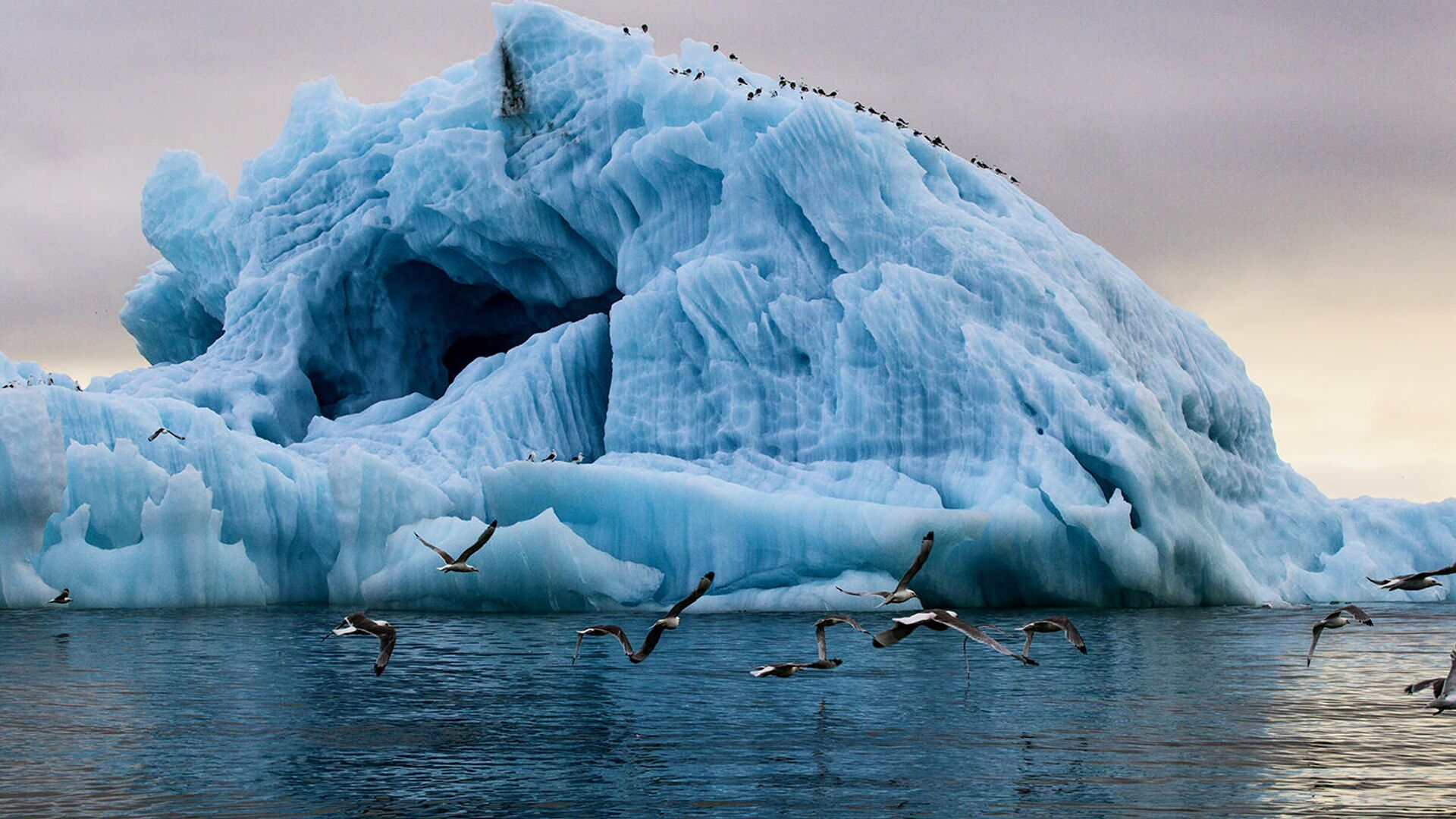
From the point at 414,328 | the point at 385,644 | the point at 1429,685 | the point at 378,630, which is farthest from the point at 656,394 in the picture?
the point at 1429,685

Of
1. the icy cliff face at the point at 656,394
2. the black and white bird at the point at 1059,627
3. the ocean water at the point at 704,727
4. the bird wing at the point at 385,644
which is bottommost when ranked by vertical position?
the ocean water at the point at 704,727

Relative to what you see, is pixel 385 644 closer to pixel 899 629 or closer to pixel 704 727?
pixel 704 727

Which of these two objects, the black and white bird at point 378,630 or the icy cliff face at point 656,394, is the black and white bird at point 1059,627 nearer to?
the black and white bird at point 378,630

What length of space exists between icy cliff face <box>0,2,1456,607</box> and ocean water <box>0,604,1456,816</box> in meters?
3.61

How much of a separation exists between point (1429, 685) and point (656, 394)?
14.6 meters

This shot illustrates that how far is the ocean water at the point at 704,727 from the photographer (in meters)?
9.12

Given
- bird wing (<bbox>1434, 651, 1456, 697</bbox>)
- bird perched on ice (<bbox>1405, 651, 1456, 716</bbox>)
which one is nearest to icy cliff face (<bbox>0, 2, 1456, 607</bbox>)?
bird perched on ice (<bbox>1405, 651, 1456, 716</bbox>)

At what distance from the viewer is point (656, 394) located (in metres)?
26.4

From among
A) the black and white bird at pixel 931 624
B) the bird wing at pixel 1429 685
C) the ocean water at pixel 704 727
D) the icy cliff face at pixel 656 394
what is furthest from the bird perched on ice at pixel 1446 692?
the icy cliff face at pixel 656 394

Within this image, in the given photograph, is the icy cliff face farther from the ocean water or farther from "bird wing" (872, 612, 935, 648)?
"bird wing" (872, 612, 935, 648)

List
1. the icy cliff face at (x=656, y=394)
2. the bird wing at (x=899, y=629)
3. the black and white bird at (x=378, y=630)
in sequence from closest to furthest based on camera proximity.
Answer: the bird wing at (x=899, y=629) → the black and white bird at (x=378, y=630) → the icy cliff face at (x=656, y=394)

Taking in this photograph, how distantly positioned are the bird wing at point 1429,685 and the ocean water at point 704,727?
0.17m

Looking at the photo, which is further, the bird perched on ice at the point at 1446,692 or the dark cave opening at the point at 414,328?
the dark cave opening at the point at 414,328

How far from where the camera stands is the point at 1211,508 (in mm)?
24812
